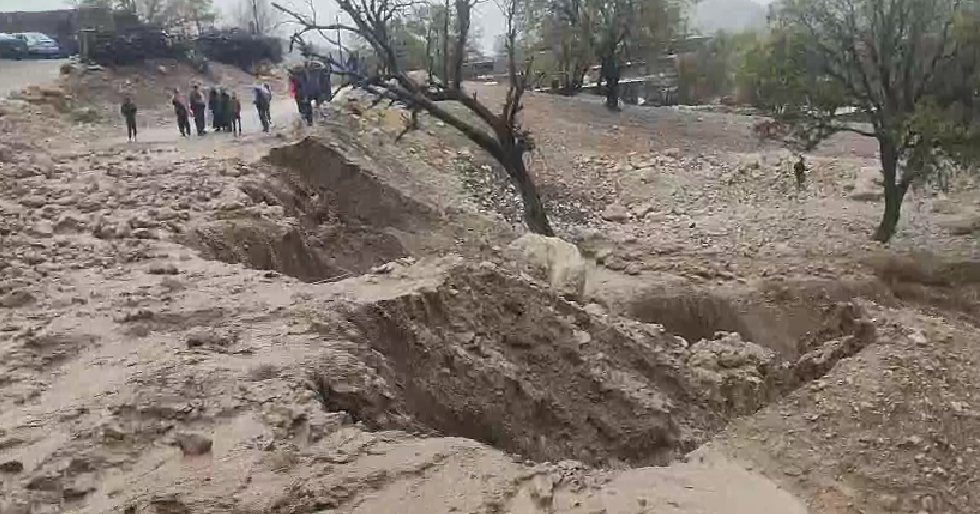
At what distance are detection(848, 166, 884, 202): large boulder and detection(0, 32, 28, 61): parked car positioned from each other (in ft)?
76.7

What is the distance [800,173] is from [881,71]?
4.26 metres

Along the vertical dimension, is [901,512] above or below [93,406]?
below

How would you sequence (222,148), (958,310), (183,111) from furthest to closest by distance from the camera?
(183,111), (222,148), (958,310)

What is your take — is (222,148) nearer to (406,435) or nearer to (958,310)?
(406,435)

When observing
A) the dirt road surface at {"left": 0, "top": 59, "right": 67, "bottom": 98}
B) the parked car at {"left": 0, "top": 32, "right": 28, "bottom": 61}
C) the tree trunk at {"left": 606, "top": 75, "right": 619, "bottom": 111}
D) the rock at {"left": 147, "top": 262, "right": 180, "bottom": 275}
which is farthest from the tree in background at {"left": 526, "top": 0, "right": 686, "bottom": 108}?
the rock at {"left": 147, "top": 262, "right": 180, "bottom": 275}

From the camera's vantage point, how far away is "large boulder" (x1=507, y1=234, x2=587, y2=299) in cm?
1209

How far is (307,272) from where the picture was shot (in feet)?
39.5

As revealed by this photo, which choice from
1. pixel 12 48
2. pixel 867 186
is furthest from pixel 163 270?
pixel 12 48

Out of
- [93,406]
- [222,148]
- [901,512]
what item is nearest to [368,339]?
[93,406]

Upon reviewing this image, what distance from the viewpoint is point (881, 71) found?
14.3 meters

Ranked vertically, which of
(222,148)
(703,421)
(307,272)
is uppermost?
(222,148)

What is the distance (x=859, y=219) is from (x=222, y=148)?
1214cm

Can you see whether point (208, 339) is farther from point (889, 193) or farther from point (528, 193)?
point (889, 193)

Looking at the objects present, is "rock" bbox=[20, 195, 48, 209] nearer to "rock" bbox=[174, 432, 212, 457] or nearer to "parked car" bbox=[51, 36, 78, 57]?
"rock" bbox=[174, 432, 212, 457]
